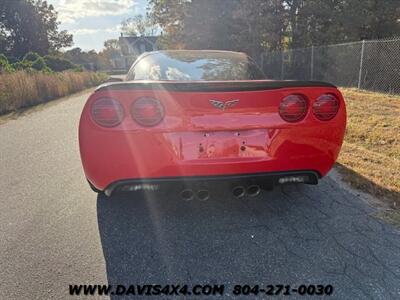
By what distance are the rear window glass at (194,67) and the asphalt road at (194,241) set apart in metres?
1.19

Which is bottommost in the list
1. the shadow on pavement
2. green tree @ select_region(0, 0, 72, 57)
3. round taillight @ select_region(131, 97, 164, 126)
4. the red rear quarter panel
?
the shadow on pavement

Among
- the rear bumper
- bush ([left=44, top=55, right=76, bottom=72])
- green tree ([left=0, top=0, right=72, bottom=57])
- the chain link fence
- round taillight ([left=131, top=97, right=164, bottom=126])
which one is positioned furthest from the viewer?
green tree ([left=0, top=0, right=72, bottom=57])

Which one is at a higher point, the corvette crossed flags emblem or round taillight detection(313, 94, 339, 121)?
the corvette crossed flags emblem

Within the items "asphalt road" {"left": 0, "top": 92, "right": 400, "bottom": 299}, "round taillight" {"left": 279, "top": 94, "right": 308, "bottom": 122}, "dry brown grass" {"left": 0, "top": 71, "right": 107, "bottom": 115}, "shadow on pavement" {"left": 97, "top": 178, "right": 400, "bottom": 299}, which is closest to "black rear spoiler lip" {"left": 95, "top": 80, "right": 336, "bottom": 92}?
"round taillight" {"left": 279, "top": 94, "right": 308, "bottom": 122}

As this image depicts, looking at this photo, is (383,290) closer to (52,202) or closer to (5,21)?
(52,202)

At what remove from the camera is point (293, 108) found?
96.1 inches

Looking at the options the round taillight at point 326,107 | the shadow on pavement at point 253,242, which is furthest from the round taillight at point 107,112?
the round taillight at point 326,107

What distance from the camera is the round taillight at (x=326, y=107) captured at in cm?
250

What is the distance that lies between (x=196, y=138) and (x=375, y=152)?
10.5 ft

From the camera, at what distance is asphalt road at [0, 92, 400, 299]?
202 cm

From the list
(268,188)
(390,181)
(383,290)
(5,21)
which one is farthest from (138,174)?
(5,21)

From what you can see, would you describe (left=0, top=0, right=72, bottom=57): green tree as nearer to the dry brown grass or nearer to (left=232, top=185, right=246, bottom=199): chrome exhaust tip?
the dry brown grass

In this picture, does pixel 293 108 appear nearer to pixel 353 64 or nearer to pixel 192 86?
pixel 192 86

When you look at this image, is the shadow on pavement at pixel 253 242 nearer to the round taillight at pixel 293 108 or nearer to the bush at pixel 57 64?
the round taillight at pixel 293 108
